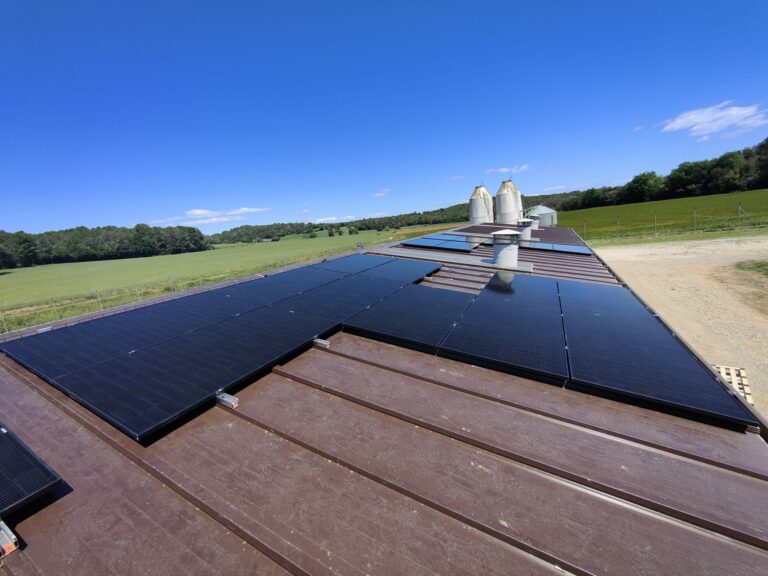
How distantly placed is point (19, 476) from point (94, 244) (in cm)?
11002

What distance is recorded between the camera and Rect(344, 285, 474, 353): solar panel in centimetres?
606

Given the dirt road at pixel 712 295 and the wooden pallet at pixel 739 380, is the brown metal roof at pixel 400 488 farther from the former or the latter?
the dirt road at pixel 712 295

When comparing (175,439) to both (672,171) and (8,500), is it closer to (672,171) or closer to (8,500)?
(8,500)

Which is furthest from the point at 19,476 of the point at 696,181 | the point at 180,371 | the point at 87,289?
the point at 696,181

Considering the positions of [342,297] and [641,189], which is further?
[641,189]

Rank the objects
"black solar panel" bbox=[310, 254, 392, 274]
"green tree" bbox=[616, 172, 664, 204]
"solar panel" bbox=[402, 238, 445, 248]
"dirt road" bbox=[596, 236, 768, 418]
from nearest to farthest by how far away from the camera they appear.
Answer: "black solar panel" bbox=[310, 254, 392, 274] → "dirt road" bbox=[596, 236, 768, 418] → "solar panel" bbox=[402, 238, 445, 248] → "green tree" bbox=[616, 172, 664, 204]

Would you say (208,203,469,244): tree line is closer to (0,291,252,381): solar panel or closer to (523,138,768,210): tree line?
(523,138,768,210): tree line

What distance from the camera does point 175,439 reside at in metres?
3.81

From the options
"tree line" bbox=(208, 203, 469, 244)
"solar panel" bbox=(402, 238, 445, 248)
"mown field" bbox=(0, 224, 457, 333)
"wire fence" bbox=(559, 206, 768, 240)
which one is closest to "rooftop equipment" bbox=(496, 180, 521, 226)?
"solar panel" bbox=(402, 238, 445, 248)

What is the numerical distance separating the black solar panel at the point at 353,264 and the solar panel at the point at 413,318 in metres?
3.99

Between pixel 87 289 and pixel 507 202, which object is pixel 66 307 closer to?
pixel 87 289

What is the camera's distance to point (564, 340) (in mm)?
5922

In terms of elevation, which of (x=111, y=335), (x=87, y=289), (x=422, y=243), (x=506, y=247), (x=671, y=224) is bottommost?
(x=671, y=224)

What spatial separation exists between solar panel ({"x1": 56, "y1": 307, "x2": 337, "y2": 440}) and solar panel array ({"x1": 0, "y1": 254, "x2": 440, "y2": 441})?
0.05 ft
